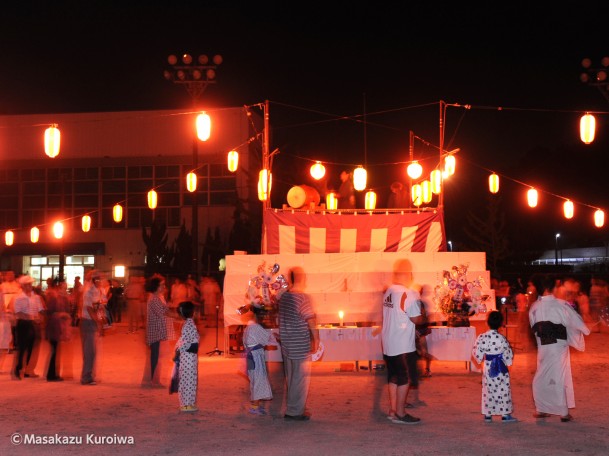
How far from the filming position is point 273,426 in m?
8.83

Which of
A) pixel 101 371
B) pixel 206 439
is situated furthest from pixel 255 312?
pixel 101 371

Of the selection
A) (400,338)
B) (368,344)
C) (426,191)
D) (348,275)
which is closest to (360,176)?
(426,191)

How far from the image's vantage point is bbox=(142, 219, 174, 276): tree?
36.8 metres

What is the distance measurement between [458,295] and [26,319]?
7830 mm

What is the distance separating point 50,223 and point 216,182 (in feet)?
30.2

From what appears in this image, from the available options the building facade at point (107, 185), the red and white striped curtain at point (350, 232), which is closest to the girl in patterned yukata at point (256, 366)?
the red and white striped curtain at point (350, 232)

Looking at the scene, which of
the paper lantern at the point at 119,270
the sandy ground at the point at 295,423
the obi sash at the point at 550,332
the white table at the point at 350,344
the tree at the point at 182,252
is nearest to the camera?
the sandy ground at the point at 295,423

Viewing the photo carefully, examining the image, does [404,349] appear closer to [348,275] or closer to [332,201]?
[348,275]

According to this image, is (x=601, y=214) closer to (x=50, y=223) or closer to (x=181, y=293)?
(x=181, y=293)

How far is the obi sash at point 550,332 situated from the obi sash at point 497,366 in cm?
57

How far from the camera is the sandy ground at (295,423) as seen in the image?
→ 7625 mm

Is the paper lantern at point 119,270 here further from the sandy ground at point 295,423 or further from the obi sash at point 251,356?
the obi sash at point 251,356

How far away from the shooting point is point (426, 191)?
23703 mm

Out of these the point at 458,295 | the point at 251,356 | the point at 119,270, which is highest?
the point at 119,270
